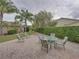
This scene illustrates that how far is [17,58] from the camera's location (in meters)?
10.6

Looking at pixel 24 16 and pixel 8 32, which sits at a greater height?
pixel 24 16

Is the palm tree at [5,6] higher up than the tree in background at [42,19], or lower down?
higher up

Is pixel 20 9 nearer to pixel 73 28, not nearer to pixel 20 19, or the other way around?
pixel 20 19

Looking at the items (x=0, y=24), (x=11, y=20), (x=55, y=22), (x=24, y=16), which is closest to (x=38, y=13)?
(x=55, y=22)

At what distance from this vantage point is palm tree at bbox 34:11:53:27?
205 ft

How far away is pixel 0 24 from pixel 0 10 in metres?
3.26

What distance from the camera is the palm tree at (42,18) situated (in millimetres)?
62500

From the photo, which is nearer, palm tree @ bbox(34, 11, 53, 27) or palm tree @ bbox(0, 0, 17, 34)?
palm tree @ bbox(0, 0, 17, 34)

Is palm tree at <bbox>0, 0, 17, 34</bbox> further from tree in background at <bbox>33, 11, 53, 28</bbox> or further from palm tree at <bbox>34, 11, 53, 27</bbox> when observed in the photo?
palm tree at <bbox>34, 11, 53, 27</bbox>

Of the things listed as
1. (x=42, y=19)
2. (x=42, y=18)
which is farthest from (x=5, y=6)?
(x=42, y=18)

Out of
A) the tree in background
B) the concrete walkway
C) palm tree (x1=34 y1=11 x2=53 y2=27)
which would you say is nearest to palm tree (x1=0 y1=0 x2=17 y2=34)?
the tree in background

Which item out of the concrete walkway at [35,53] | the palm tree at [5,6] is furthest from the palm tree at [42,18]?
the concrete walkway at [35,53]

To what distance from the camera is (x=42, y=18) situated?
63.8 metres

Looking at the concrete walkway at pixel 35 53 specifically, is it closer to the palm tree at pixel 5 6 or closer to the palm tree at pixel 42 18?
the palm tree at pixel 5 6
